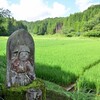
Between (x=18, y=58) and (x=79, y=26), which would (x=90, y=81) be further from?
(x=79, y=26)

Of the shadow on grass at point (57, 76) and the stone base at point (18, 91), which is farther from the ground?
the stone base at point (18, 91)

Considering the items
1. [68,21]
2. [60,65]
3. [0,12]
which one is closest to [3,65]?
[0,12]

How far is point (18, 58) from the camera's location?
190 inches

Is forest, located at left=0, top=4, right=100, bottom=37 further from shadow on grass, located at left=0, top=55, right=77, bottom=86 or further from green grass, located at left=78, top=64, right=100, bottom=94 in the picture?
green grass, located at left=78, top=64, right=100, bottom=94

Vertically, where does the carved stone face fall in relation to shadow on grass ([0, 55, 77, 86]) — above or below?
above

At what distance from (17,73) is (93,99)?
195cm

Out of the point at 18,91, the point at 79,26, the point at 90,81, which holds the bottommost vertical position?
the point at 90,81

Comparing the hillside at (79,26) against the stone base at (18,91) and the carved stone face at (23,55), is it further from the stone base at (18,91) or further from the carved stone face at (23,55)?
the stone base at (18,91)

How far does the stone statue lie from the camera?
4.78 meters

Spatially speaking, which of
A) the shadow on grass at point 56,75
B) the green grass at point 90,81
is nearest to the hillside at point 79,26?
the shadow on grass at point 56,75

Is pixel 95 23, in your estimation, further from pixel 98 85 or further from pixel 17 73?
pixel 17 73

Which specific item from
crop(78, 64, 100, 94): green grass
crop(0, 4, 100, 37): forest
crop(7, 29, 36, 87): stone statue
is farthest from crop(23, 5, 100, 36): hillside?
crop(7, 29, 36, 87): stone statue

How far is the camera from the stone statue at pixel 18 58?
15.7ft

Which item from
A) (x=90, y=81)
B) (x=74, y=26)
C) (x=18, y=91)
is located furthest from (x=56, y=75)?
(x=74, y=26)
